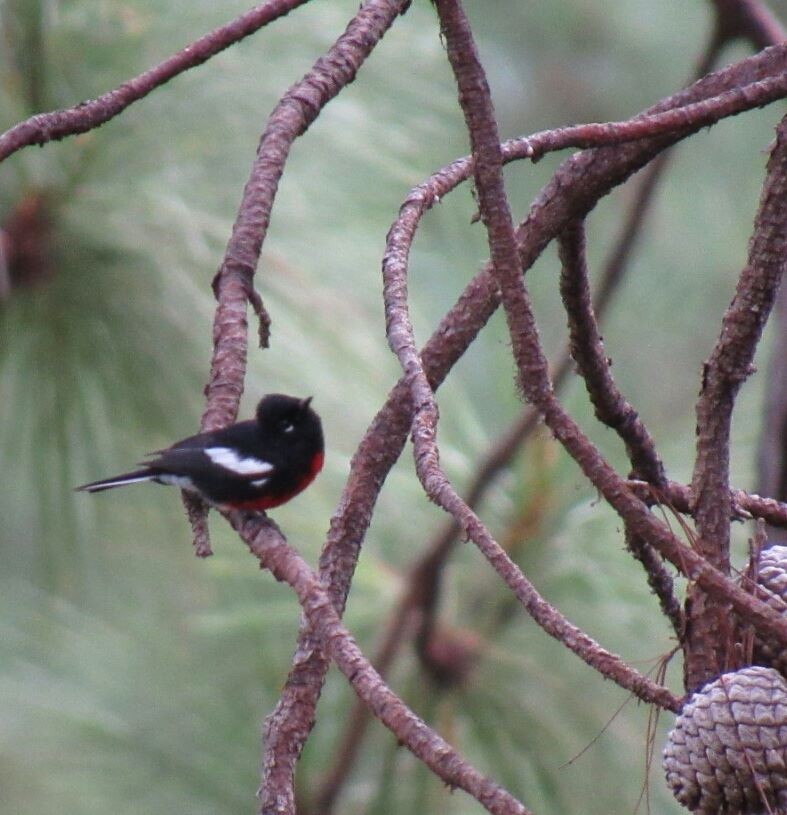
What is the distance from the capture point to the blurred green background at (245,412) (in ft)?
5.64

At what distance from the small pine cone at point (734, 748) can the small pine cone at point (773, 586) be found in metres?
0.05

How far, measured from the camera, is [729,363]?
812 millimetres

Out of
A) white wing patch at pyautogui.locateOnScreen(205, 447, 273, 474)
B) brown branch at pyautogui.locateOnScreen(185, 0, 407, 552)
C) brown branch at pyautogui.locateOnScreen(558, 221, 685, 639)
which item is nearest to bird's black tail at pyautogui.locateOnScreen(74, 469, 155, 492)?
white wing patch at pyautogui.locateOnScreen(205, 447, 273, 474)

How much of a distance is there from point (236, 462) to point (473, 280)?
0.66m

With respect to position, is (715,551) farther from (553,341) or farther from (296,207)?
(553,341)

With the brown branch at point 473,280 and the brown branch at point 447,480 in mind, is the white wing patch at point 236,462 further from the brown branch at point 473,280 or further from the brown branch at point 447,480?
the brown branch at point 447,480

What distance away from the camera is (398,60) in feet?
6.40

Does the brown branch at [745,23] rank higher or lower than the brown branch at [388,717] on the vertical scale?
higher

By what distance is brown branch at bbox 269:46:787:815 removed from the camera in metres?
0.84

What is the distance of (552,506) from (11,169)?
2.61ft

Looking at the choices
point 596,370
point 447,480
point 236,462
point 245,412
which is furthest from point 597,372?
point 245,412

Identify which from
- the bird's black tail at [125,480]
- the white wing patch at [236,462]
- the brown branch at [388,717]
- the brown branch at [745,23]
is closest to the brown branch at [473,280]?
the brown branch at [388,717]

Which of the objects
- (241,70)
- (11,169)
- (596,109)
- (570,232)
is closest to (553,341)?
(596,109)

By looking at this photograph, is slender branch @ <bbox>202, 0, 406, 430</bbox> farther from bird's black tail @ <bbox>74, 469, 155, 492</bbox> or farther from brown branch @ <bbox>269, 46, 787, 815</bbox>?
bird's black tail @ <bbox>74, 469, 155, 492</bbox>
